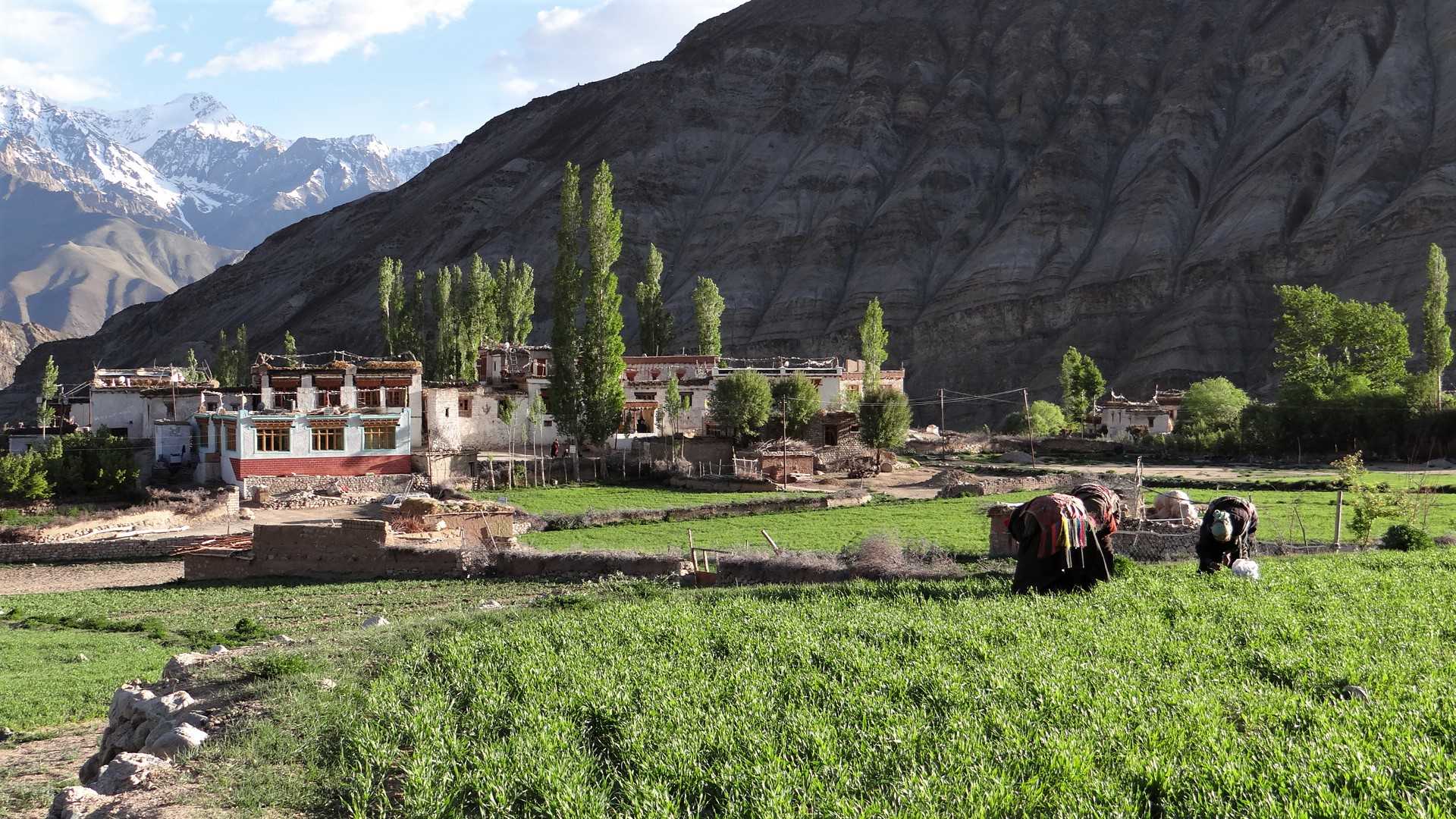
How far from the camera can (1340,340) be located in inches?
2594

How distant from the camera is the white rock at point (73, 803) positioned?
870cm

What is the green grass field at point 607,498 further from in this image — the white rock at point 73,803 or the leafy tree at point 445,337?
the white rock at point 73,803

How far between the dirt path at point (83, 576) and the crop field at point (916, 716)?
67.4 feet

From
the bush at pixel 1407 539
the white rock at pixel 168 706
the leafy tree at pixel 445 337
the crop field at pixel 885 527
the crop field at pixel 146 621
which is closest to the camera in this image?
the white rock at pixel 168 706

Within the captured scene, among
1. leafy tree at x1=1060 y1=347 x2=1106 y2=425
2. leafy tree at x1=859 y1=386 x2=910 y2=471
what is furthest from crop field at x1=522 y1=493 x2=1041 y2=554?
leafy tree at x1=1060 y1=347 x2=1106 y2=425

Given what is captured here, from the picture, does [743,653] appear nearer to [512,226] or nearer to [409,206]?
[512,226]

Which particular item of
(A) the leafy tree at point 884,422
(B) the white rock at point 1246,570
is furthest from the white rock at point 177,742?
(A) the leafy tree at point 884,422

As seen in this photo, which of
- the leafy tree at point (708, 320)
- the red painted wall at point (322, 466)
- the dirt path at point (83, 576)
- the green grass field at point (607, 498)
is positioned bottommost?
the dirt path at point (83, 576)

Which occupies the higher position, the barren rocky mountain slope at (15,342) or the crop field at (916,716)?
the barren rocky mountain slope at (15,342)

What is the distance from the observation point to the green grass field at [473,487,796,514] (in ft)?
127

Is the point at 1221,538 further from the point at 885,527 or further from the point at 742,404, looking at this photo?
the point at 742,404

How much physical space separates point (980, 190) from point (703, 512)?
98.7 m

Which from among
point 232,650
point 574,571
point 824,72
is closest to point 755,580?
point 574,571

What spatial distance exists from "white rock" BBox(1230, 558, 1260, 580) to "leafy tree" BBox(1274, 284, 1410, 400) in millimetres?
50575
